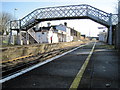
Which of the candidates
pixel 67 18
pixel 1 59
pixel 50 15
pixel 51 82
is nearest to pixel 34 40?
pixel 50 15

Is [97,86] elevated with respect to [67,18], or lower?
lower

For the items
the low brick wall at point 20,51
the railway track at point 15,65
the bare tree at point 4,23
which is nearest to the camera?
the railway track at point 15,65

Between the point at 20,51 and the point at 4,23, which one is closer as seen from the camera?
the point at 20,51

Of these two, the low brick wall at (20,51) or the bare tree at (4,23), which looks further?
the bare tree at (4,23)

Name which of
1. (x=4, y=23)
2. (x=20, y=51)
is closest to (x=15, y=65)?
(x=20, y=51)

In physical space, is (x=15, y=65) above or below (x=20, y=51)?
below

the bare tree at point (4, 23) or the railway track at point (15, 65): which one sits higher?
the bare tree at point (4, 23)

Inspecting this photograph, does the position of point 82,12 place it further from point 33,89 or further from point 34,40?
point 33,89

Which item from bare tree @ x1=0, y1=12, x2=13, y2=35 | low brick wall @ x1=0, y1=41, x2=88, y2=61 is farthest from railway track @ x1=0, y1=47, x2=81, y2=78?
bare tree @ x1=0, y1=12, x2=13, y2=35

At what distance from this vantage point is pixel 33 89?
3.95 meters

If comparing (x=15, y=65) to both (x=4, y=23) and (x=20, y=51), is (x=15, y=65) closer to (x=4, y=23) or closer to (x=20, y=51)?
(x=20, y=51)

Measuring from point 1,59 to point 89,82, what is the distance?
8648 millimetres

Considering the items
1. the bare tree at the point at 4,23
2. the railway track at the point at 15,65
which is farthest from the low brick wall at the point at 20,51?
the bare tree at the point at 4,23

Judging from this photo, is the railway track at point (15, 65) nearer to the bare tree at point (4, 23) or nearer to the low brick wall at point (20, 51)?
the low brick wall at point (20, 51)
